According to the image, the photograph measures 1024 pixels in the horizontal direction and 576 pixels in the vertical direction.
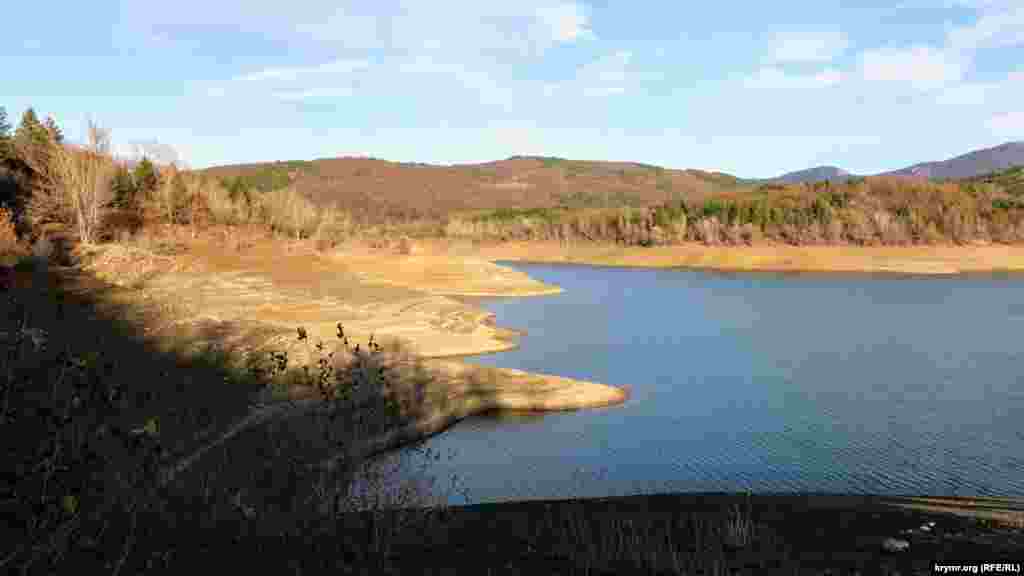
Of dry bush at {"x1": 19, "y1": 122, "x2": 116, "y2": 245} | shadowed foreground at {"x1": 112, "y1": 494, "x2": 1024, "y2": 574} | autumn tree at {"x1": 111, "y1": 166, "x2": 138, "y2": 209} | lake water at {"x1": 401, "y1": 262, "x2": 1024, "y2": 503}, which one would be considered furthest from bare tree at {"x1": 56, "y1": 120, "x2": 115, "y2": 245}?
shadowed foreground at {"x1": 112, "y1": 494, "x2": 1024, "y2": 574}

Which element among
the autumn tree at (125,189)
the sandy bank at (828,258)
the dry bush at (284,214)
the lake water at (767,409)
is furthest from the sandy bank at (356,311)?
the sandy bank at (828,258)

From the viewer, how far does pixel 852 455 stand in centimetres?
1730

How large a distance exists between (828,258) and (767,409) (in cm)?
6042

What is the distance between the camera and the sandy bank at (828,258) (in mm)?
72938

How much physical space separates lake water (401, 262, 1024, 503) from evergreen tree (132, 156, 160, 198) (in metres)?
34.4

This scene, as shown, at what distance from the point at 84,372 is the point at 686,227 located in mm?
108044

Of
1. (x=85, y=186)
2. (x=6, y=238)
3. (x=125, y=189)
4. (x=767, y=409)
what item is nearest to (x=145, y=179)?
(x=125, y=189)

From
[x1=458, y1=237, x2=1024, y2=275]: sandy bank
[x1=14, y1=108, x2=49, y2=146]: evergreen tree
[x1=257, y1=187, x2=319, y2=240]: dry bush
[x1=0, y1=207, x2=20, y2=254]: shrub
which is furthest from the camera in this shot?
[x1=257, y1=187, x2=319, y2=240]: dry bush

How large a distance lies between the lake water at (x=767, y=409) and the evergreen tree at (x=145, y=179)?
1354 inches

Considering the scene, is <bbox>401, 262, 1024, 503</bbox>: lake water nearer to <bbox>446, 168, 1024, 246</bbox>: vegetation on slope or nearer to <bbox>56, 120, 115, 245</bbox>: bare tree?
<bbox>56, 120, 115, 245</bbox>: bare tree

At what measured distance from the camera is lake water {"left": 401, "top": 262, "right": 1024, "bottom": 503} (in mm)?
15977

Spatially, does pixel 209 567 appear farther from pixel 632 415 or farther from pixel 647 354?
pixel 647 354

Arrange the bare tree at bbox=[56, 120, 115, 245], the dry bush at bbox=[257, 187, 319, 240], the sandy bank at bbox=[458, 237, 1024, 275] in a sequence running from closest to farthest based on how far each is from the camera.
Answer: the bare tree at bbox=[56, 120, 115, 245]
the sandy bank at bbox=[458, 237, 1024, 275]
the dry bush at bbox=[257, 187, 319, 240]

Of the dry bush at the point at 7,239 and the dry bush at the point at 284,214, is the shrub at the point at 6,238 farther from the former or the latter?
the dry bush at the point at 284,214
